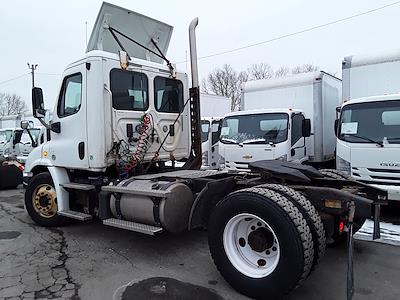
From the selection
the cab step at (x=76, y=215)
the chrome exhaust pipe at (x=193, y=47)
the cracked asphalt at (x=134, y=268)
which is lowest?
the cracked asphalt at (x=134, y=268)

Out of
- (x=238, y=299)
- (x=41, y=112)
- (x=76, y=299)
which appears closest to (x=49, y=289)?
(x=76, y=299)

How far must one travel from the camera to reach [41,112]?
623 cm

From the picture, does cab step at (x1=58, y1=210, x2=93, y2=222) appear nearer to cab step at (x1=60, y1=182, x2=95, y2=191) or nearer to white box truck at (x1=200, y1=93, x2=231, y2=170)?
cab step at (x1=60, y1=182, x2=95, y2=191)

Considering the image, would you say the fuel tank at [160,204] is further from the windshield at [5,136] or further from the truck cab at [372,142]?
the windshield at [5,136]

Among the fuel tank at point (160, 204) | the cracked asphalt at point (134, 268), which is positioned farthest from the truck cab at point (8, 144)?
the fuel tank at point (160, 204)

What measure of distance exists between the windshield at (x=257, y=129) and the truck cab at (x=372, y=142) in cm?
148

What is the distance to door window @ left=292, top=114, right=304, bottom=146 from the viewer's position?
9094 mm

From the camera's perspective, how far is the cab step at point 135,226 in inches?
189

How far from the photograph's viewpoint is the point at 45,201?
662cm

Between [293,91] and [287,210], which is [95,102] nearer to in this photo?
[287,210]

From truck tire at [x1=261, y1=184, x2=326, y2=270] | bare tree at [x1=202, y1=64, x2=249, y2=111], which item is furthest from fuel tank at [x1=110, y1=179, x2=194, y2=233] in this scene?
bare tree at [x1=202, y1=64, x2=249, y2=111]

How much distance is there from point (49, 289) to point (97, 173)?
88.5 inches

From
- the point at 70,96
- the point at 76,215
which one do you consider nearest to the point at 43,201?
the point at 76,215

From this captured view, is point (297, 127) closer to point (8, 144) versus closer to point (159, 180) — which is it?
point (159, 180)
